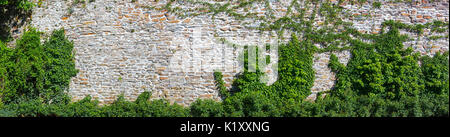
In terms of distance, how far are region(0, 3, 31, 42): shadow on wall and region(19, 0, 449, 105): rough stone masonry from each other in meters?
0.76

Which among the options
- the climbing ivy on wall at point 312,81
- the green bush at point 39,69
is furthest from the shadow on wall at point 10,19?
the climbing ivy on wall at point 312,81

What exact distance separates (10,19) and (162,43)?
14.6 feet

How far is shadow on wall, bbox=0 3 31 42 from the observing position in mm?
7125

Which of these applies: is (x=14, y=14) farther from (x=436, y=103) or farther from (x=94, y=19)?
(x=436, y=103)

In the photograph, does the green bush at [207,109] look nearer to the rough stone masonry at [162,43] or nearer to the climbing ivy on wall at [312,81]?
the climbing ivy on wall at [312,81]

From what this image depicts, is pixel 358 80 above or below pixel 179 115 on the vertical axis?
above

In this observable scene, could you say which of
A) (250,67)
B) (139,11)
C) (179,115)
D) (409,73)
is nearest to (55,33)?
(139,11)

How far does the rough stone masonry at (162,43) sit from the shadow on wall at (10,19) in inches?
30.0

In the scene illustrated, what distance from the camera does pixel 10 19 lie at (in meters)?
7.26

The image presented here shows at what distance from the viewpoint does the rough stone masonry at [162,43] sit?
→ 5809 mm

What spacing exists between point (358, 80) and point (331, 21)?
1387 mm

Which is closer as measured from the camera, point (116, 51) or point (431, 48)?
point (431, 48)

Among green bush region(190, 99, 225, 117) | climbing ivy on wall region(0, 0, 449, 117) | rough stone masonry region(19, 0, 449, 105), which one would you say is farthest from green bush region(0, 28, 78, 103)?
green bush region(190, 99, 225, 117)

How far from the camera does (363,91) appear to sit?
5734 millimetres
